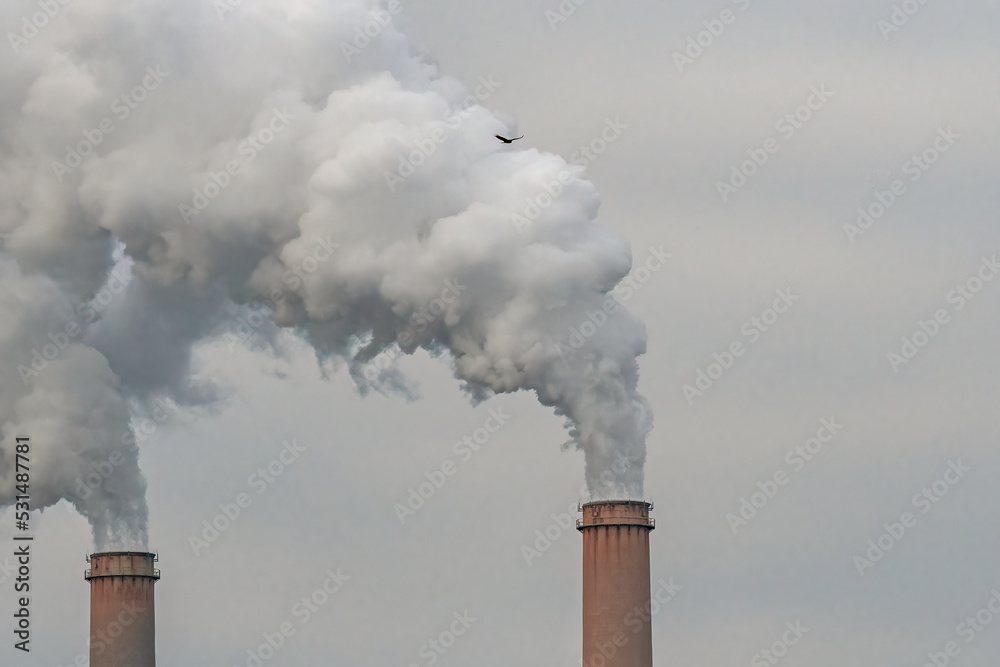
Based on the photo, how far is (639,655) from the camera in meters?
77.9

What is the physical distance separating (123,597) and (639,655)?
21103mm

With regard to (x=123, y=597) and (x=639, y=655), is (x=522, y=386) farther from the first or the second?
(x=123, y=597)

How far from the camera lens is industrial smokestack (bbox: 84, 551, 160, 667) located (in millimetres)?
86812

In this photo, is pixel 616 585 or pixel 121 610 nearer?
pixel 616 585

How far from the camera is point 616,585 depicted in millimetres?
78062

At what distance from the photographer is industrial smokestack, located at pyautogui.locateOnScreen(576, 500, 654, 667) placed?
77688 mm

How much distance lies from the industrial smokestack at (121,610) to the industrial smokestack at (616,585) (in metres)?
18.5

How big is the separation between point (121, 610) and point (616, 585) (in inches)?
802

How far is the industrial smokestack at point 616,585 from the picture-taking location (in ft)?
255

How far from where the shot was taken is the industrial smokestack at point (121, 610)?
285ft

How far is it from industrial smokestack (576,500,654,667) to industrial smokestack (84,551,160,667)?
60.6 ft

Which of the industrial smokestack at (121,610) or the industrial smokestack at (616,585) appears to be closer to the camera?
the industrial smokestack at (616,585)

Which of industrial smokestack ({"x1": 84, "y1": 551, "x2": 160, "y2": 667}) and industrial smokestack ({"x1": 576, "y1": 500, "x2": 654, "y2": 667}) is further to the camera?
industrial smokestack ({"x1": 84, "y1": 551, "x2": 160, "y2": 667})

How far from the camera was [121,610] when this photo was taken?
87.4 m
